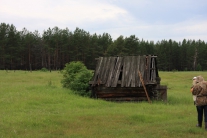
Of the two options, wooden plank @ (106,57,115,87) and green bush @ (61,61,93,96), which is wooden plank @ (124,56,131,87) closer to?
wooden plank @ (106,57,115,87)

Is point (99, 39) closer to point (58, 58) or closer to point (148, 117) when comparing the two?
point (58, 58)

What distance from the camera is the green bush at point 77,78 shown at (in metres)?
19.5

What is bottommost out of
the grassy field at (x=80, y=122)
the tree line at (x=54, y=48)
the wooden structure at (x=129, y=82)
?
the grassy field at (x=80, y=122)

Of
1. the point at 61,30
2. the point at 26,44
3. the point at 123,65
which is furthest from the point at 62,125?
the point at 61,30

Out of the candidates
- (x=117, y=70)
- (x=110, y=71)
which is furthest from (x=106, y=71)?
(x=117, y=70)

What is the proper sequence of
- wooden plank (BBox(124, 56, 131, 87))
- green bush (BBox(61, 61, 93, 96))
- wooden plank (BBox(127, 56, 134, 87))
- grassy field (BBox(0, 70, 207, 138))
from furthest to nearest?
green bush (BBox(61, 61, 93, 96))
wooden plank (BBox(124, 56, 131, 87))
wooden plank (BBox(127, 56, 134, 87))
grassy field (BBox(0, 70, 207, 138))

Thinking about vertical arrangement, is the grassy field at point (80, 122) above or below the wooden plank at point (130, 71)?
below

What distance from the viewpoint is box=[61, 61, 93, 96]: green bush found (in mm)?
19469

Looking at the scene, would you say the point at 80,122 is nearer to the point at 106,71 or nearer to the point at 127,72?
the point at 127,72

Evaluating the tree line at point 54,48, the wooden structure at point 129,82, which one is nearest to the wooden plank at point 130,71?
the wooden structure at point 129,82

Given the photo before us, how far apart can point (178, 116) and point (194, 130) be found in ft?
10.9

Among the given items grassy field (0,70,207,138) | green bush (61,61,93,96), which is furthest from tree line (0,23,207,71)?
grassy field (0,70,207,138)

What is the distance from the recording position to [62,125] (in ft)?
33.0

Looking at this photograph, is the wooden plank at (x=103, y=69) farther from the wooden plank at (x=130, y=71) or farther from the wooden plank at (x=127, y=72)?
the wooden plank at (x=130, y=71)
